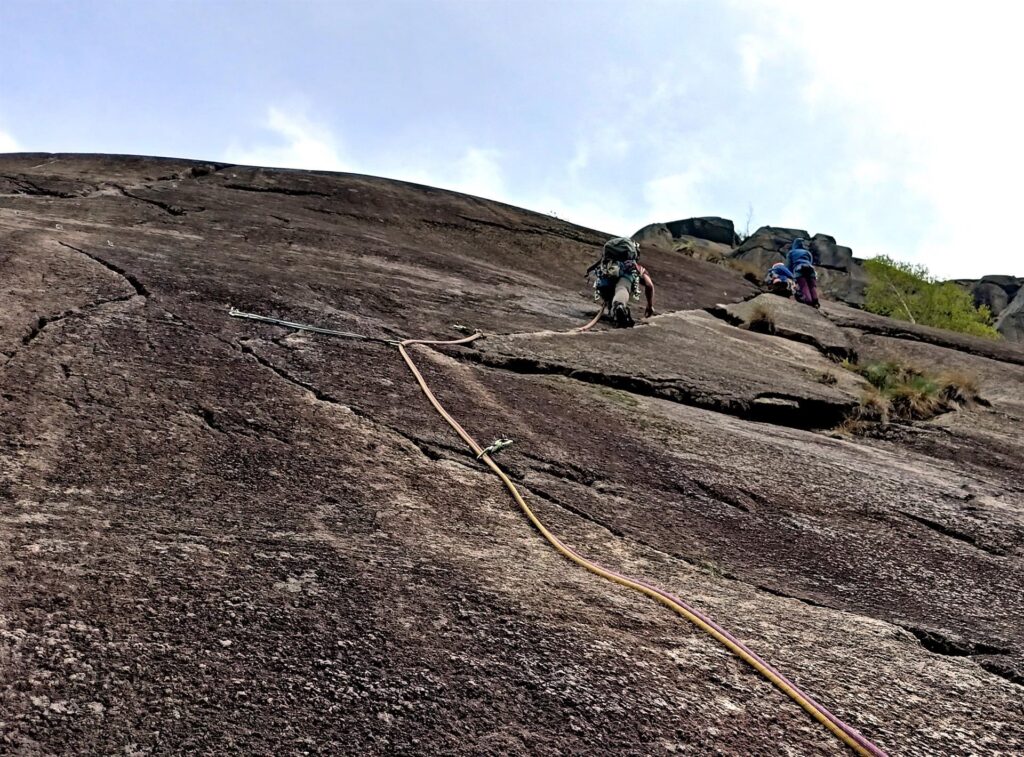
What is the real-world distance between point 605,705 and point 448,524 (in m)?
1.26

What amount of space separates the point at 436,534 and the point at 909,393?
5854mm

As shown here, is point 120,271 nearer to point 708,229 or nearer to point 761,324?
point 761,324

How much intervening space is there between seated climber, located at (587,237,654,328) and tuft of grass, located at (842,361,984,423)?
A: 101 inches

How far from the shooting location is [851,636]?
300 centimetres

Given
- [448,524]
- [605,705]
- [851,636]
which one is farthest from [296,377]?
[851,636]

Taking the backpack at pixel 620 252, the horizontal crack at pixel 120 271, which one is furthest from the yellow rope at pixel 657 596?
the backpack at pixel 620 252

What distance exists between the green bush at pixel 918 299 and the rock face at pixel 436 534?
86.3 feet

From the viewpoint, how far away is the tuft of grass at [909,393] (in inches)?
266

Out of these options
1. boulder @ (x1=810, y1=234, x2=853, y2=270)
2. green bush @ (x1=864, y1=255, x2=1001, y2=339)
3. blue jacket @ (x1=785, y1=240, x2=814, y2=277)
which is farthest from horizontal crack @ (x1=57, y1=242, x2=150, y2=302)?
boulder @ (x1=810, y1=234, x2=853, y2=270)

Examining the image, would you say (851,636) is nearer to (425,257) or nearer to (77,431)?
(77,431)

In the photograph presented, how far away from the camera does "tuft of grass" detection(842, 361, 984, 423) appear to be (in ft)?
22.2

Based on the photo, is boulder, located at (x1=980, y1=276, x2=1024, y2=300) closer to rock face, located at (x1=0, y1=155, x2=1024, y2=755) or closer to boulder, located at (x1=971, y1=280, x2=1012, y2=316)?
boulder, located at (x1=971, y1=280, x2=1012, y2=316)

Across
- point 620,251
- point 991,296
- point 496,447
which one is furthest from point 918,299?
point 496,447

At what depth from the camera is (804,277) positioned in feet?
Answer: 43.7
